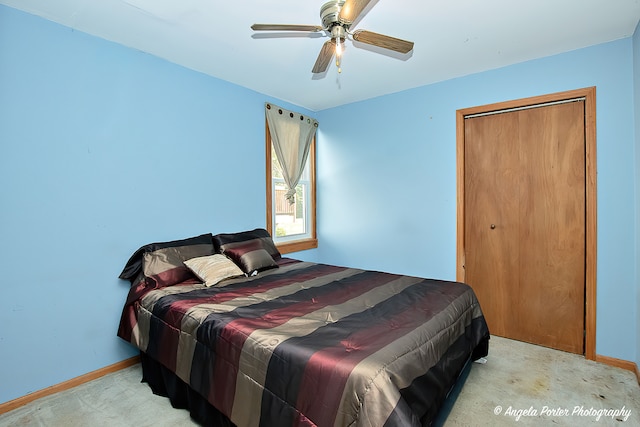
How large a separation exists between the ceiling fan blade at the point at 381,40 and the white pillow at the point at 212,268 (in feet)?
6.35

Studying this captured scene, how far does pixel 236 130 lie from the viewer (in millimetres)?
3305

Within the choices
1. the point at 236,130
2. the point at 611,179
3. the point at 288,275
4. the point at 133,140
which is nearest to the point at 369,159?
the point at 236,130

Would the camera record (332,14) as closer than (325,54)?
Yes

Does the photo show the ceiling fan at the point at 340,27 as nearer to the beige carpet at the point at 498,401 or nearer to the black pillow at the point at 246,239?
the black pillow at the point at 246,239

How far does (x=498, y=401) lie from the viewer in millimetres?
1976

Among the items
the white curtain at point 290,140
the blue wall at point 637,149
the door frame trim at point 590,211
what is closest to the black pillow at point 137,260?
the white curtain at point 290,140

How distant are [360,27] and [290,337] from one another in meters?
2.15

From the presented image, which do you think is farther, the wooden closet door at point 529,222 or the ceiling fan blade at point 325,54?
the wooden closet door at point 529,222

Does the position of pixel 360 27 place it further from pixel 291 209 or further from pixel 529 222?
pixel 291 209

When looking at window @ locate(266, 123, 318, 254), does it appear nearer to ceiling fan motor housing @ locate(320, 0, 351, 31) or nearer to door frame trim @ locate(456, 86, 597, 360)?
ceiling fan motor housing @ locate(320, 0, 351, 31)

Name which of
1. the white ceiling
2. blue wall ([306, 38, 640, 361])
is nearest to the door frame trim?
blue wall ([306, 38, 640, 361])

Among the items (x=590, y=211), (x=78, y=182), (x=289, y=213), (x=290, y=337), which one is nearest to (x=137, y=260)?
(x=78, y=182)

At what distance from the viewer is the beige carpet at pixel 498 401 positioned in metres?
1.83

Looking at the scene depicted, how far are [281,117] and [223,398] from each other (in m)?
3.04
